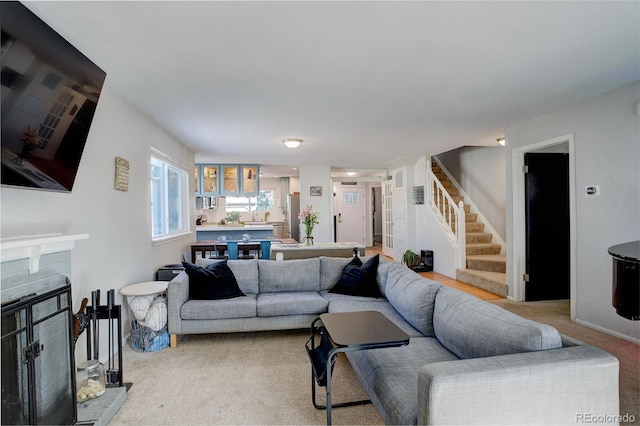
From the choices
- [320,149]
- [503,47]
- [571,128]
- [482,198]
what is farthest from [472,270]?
[503,47]

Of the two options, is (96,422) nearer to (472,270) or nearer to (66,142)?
(66,142)

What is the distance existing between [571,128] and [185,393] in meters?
4.57

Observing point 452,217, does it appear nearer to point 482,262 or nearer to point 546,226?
point 482,262

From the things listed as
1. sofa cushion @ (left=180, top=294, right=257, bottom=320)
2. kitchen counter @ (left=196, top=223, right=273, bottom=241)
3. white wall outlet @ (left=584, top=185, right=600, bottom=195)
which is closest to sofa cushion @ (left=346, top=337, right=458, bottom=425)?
sofa cushion @ (left=180, top=294, right=257, bottom=320)

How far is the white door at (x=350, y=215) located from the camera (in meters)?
10.5

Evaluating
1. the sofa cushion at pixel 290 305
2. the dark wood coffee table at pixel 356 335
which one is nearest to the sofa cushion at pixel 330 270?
the sofa cushion at pixel 290 305

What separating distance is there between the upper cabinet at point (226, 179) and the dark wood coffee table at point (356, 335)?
19.2 feet

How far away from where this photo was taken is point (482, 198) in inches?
271

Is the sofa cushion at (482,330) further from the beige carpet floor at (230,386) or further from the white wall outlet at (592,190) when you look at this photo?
the white wall outlet at (592,190)

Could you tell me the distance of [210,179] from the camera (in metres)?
7.50

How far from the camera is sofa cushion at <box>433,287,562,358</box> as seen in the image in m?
1.51

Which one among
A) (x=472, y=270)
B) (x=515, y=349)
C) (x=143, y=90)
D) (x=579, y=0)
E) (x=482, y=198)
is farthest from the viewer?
(x=482, y=198)

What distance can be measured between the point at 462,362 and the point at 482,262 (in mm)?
4777

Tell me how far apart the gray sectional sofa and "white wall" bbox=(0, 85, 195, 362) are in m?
0.62
